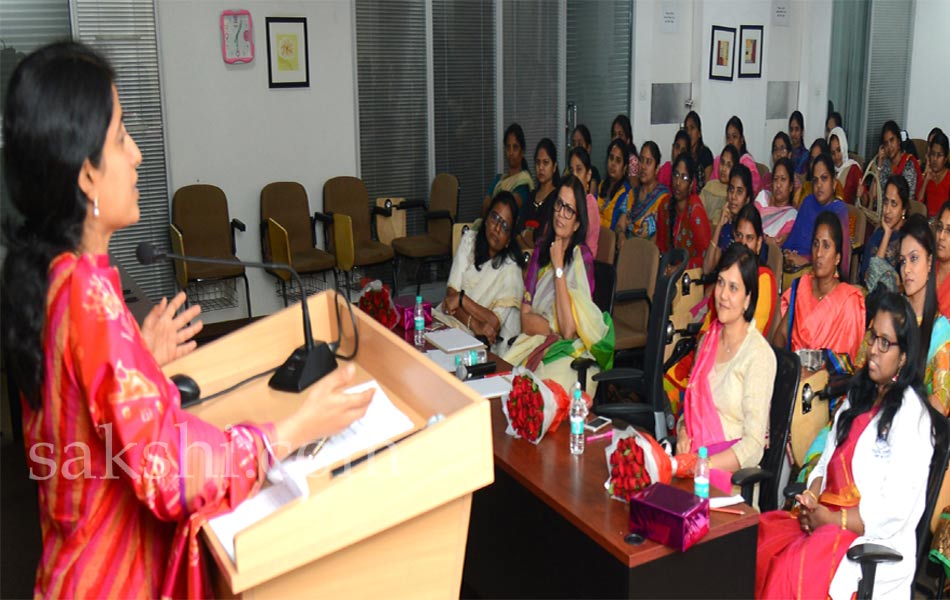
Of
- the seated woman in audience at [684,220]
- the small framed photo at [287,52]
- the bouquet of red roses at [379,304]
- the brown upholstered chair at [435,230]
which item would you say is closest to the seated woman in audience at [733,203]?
the seated woman in audience at [684,220]

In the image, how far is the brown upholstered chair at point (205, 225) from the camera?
5992 mm

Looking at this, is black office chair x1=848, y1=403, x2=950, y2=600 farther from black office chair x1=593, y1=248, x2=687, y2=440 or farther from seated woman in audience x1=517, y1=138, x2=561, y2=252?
seated woman in audience x1=517, y1=138, x2=561, y2=252

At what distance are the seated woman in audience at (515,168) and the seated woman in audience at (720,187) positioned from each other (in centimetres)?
134

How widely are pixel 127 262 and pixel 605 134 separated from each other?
4292 mm

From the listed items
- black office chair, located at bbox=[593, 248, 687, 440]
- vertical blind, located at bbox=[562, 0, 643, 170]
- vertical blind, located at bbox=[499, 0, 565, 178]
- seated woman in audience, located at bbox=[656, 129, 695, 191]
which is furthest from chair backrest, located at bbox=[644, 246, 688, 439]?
vertical blind, located at bbox=[562, 0, 643, 170]

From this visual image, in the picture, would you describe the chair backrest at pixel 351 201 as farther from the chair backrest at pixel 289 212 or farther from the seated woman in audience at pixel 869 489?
the seated woman in audience at pixel 869 489

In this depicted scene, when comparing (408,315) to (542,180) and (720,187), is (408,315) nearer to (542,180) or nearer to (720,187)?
(542,180)

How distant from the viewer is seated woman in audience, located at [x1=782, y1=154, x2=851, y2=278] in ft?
18.7

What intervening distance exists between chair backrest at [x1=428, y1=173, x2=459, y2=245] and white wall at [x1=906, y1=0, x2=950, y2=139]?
20.9 ft

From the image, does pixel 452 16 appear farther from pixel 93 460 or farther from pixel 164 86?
pixel 93 460

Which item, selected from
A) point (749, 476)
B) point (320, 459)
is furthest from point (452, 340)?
point (320, 459)

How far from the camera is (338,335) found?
1793mm

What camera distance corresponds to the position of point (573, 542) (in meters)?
2.42

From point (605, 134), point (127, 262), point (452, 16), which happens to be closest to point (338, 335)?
point (127, 262)
